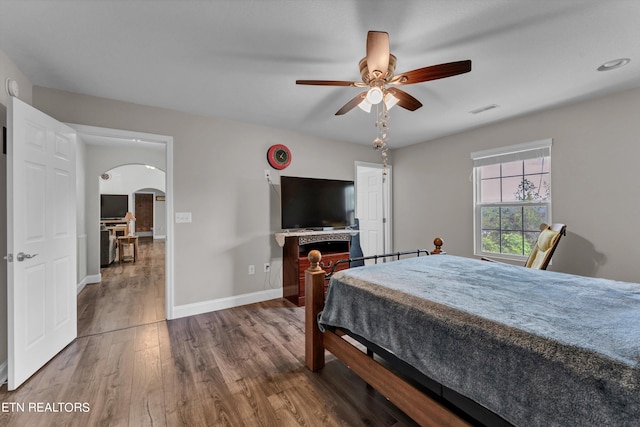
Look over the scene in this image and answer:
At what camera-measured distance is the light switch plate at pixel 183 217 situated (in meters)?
3.14

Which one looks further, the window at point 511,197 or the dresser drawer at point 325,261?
the dresser drawer at point 325,261

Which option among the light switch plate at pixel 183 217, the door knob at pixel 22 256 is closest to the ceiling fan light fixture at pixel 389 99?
the light switch plate at pixel 183 217

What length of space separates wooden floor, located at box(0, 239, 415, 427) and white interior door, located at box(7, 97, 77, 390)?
0.23 metres

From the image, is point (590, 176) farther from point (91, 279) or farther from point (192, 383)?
point (91, 279)

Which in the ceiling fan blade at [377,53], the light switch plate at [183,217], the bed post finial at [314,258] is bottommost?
the bed post finial at [314,258]

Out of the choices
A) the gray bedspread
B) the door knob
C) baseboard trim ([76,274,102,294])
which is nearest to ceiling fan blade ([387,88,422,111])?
the gray bedspread

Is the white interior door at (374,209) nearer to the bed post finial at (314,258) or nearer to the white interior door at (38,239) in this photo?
the bed post finial at (314,258)

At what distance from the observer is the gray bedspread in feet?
2.73

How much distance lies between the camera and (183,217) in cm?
317

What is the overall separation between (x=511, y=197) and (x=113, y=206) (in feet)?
36.3

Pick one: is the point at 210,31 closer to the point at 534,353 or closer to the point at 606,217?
the point at 534,353

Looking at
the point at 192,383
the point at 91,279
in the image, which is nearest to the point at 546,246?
the point at 192,383

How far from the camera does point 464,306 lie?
1273 mm

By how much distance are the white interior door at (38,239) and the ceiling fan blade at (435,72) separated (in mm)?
2670
